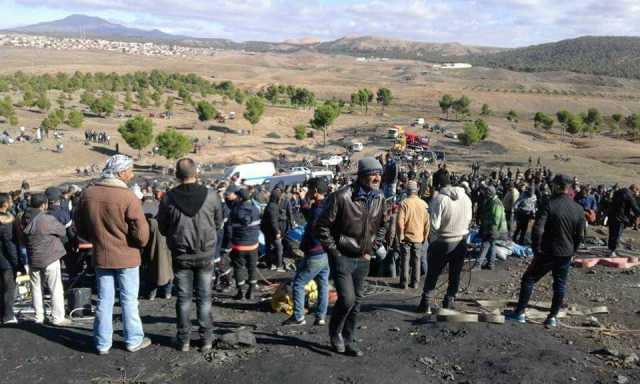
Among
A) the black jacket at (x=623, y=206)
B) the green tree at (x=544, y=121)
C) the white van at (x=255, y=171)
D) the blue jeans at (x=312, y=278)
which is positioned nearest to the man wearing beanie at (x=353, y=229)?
the blue jeans at (x=312, y=278)

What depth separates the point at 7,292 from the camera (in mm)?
6047

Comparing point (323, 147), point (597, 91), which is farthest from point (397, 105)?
point (597, 91)

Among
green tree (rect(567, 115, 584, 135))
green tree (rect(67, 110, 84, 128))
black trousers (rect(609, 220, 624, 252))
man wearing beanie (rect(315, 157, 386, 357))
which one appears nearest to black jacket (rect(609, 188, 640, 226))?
black trousers (rect(609, 220, 624, 252))

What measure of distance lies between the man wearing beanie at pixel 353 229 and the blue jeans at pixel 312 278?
760 millimetres

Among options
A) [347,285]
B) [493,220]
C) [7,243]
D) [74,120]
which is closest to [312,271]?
[347,285]

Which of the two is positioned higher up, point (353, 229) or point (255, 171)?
point (353, 229)

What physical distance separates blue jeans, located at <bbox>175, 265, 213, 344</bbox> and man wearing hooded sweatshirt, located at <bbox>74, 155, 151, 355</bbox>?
1.35ft

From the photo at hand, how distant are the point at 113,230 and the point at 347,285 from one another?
1.97 m

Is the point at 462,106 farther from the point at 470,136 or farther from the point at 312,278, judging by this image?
the point at 312,278

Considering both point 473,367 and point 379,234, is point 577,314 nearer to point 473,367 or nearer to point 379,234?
point 473,367

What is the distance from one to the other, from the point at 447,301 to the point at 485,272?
9.78 feet

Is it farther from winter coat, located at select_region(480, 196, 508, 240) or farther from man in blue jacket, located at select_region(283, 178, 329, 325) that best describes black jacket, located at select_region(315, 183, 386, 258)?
winter coat, located at select_region(480, 196, 508, 240)

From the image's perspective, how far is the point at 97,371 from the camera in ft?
15.6

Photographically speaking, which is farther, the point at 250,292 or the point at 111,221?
the point at 250,292
